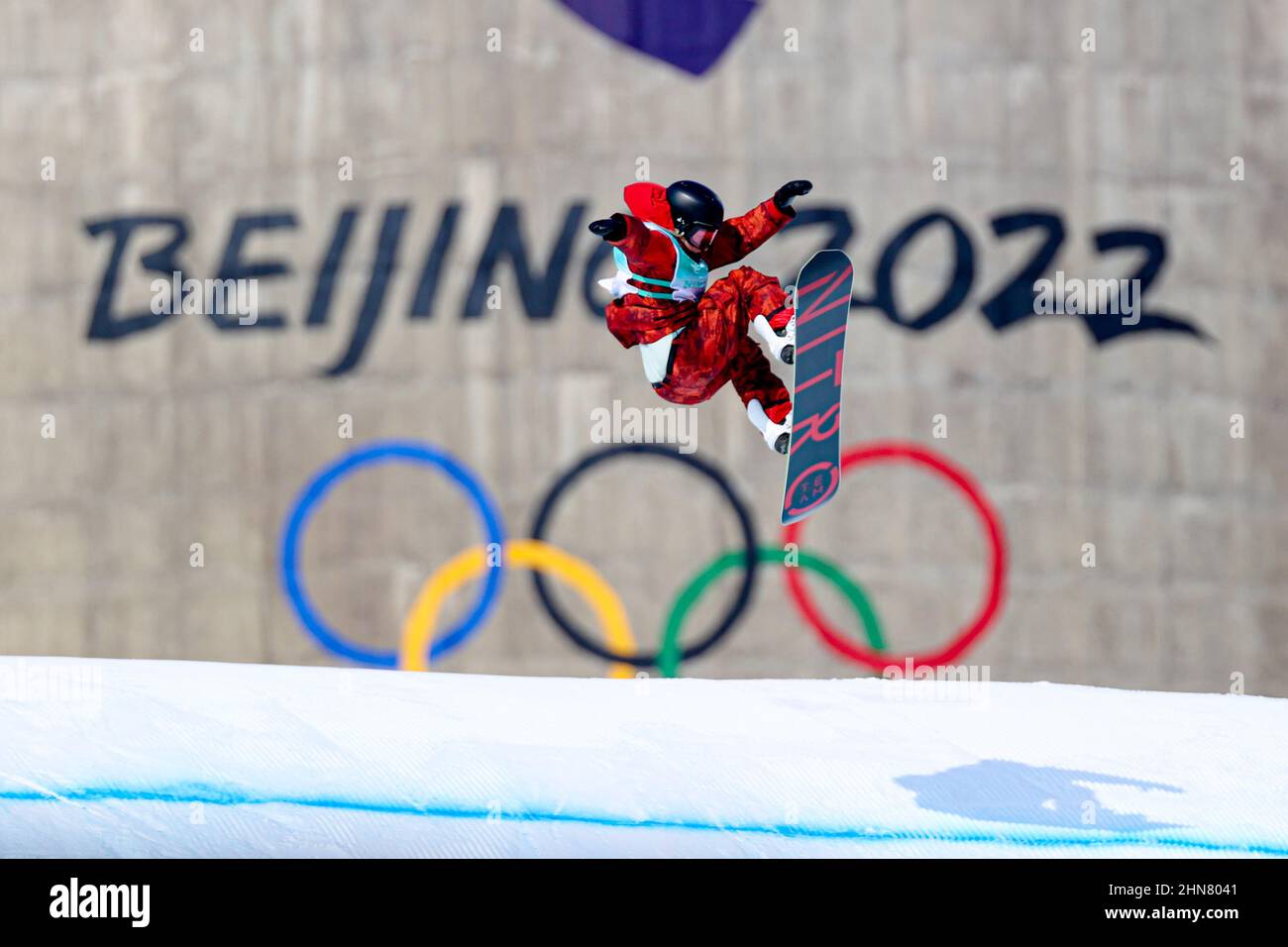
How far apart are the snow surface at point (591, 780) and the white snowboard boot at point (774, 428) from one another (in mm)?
1447

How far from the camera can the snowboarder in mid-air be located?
16.8 feet

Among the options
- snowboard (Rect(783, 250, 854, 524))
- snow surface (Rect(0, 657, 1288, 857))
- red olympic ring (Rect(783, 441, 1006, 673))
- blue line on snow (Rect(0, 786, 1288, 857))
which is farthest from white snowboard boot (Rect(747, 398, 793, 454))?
red olympic ring (Rect(783, 441, 1006, 673))

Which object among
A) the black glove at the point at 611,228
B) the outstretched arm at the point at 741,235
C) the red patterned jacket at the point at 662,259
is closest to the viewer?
the black glove at the point at 611,228

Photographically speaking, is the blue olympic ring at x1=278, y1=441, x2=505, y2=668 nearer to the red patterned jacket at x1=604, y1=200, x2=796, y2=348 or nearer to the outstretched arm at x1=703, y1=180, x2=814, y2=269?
the red patterned jacket at x1=604, y1=200, x2=796, y2=348

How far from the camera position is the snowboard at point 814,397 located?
5270 millimetres

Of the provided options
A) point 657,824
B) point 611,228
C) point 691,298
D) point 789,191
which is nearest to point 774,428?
point 691,298

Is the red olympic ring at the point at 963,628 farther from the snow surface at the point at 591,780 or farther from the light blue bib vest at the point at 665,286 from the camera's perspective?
the light blue bib vest at the point at 665,286

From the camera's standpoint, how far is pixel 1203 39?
406 inches

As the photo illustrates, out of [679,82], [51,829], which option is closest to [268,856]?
[51,829]

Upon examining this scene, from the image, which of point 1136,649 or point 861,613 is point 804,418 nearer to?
point 861,613

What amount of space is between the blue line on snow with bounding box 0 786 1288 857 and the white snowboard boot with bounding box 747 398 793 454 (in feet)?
5.11

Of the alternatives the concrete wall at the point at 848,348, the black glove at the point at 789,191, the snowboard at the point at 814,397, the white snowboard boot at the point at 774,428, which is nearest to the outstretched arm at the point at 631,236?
the black glove at the point at 789,191

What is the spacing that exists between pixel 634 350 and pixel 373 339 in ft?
6.89
